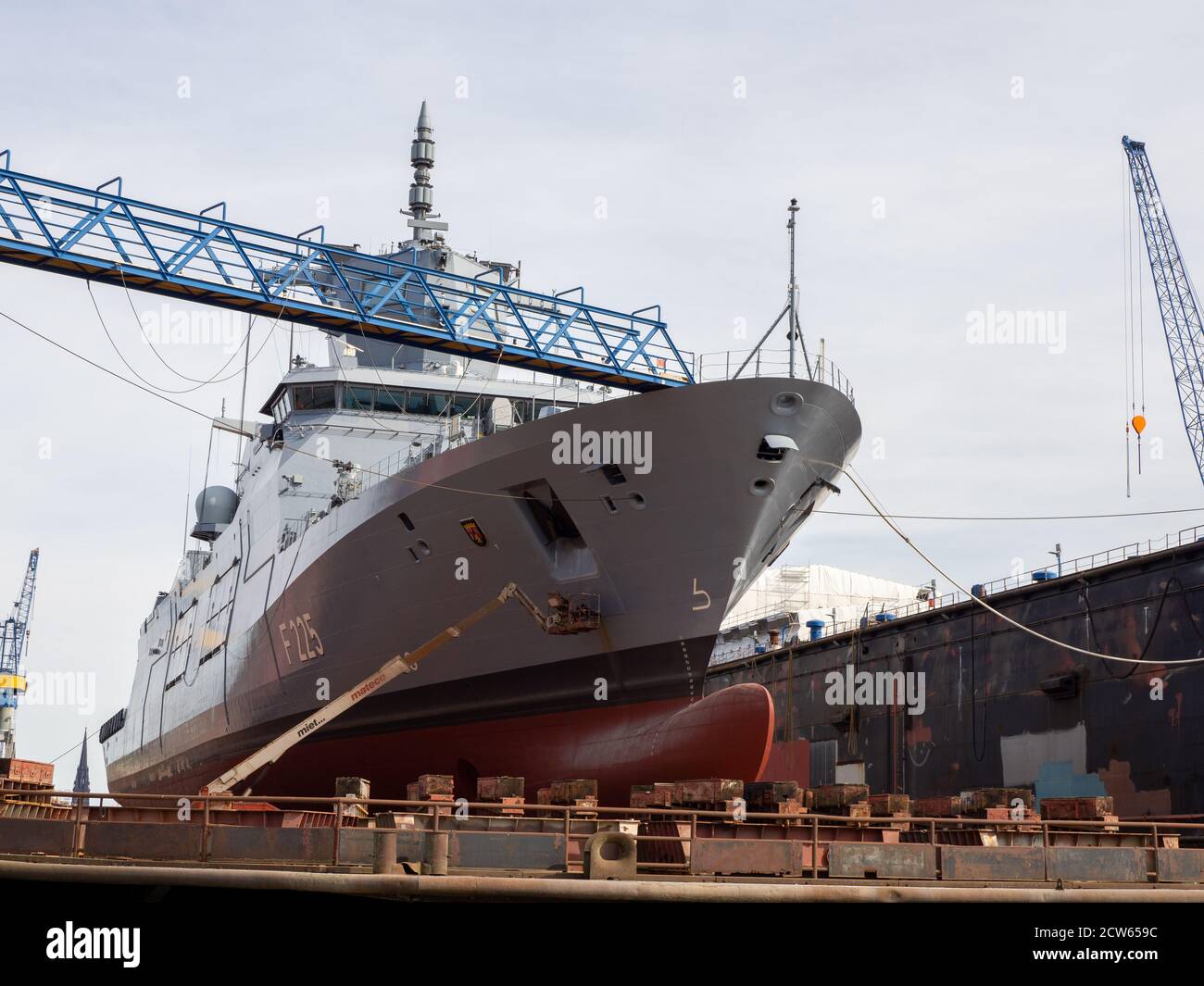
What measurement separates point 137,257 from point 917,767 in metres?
21.1

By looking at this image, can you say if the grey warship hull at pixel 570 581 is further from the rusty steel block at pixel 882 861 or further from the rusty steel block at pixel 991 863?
the rusty steel block at pixel 882 861

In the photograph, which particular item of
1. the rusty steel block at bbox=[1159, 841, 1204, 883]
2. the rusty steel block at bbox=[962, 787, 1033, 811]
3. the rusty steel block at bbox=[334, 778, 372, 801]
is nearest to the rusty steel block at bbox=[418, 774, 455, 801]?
the rusty steel block at bbox=[334, 778, 372, 801]

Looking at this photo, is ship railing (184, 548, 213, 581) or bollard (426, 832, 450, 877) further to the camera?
ship railing (184, 548, 213, 581)

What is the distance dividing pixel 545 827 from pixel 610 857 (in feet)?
7.83

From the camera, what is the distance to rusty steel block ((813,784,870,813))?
1560 cm

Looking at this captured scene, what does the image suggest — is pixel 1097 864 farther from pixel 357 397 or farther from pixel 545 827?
pixel 357 397

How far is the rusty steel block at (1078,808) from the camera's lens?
16391 mm

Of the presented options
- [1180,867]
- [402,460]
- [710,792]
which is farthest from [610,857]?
[402,460]

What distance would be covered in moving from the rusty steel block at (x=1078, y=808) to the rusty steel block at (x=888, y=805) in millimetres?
2085

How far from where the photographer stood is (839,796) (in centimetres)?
1573

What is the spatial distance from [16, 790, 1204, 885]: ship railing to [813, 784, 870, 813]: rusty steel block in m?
0.45

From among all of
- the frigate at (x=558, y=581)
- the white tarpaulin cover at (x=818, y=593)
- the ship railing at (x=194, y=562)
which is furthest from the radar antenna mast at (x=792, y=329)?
the white tarpaulin cover at (x=818, y=593)

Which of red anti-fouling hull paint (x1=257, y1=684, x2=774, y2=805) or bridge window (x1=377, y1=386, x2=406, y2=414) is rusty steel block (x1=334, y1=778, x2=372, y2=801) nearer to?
red anti-fouling hull paint (x1=257, y1=684, x2=774, y2=805)
